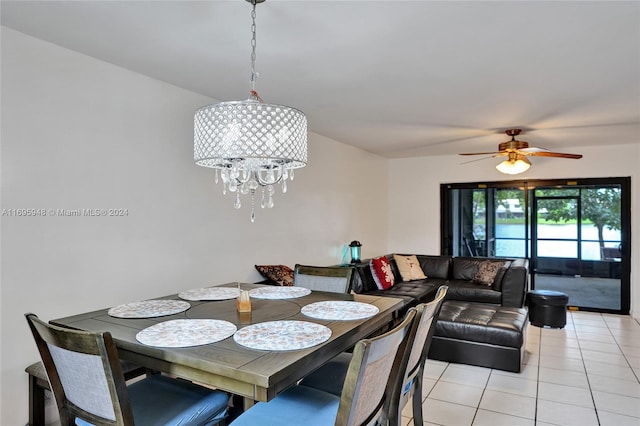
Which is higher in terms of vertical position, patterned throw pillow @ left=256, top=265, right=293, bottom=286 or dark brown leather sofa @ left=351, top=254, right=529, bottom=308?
patterned throw pillow @ left=256, top=265, right=293, bottom=286

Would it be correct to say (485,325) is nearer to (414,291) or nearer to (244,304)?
(414,291)

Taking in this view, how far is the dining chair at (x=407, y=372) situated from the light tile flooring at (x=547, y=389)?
73 cm

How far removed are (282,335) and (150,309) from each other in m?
0.87

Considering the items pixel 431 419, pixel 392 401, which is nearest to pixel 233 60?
pixel 392 401

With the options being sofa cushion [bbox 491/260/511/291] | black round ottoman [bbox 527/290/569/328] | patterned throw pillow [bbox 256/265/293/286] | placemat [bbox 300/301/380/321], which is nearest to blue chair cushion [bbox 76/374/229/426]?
placemat [bbox 300/301/380/321]

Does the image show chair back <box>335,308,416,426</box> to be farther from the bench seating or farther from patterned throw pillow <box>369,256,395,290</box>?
patterned throw pillow <box>369,256,395,290</box>

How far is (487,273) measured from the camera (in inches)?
212

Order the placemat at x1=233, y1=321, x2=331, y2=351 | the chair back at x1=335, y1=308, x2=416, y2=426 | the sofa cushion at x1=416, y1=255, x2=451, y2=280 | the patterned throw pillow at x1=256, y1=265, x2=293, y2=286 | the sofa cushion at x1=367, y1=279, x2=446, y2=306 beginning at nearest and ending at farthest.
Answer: the chair back at x1=335, y1=308, x2=416, y2=426 < the placemat at x1=233, y1=321, x2=331, y2=351 < the patterned throw pillow at x1=256, y1=265, x2=293, y2=286 < the sofa cushion at x1=367, y1=279, x2=446, y2=306 < the sofa cushion at x1=416, y1=255, x2=451, y2=280

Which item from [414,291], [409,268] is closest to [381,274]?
[414,291]

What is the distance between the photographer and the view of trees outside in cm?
580

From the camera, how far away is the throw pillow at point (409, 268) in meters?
5.72

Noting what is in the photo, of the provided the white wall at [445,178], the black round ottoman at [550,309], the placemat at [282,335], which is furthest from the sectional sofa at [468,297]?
the placemat at [282,335]

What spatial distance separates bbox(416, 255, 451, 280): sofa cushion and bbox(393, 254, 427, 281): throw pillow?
13cm

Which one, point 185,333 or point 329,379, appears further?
point 329,379
